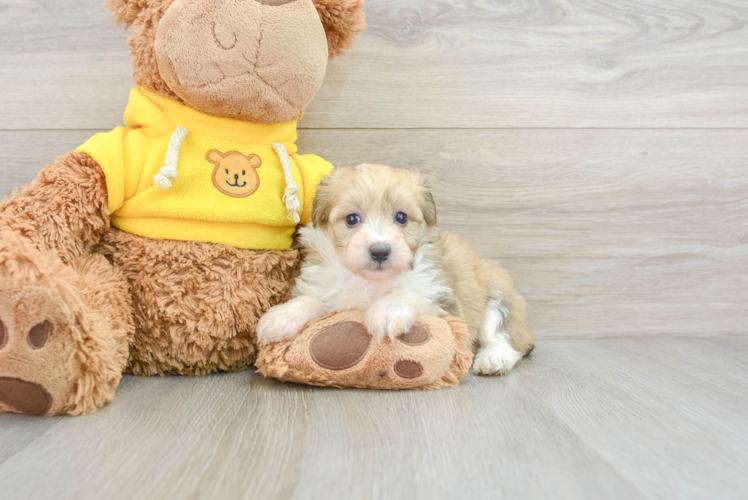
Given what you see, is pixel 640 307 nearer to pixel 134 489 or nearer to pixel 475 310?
pixel 475 310

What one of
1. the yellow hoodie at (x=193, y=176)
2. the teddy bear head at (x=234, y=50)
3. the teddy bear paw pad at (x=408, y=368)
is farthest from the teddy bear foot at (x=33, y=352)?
the teddy bear paw pad at (x=408, y=368)

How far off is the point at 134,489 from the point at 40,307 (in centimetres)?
52

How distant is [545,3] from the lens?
210cm

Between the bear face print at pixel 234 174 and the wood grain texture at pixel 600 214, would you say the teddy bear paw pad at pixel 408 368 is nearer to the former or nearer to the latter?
the bear face print at pixel 234 174

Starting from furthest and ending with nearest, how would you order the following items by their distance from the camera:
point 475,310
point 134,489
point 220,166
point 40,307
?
point 475,310 < point 220,166 < point 40,307 < point 134,489

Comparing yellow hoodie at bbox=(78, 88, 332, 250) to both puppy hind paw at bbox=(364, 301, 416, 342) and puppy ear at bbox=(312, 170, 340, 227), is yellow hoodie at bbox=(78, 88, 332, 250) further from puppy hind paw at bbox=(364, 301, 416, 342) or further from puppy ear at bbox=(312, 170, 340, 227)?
puppy hind paw at bbox=(364, 301, 416, 342)

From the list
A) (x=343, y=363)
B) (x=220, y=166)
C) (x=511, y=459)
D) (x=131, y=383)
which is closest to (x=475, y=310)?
(x=343, y=363)

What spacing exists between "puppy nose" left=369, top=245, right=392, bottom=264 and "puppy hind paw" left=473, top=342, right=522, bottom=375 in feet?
1.84

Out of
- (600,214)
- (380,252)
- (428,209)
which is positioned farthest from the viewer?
(600,214)

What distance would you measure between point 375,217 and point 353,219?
6 cm

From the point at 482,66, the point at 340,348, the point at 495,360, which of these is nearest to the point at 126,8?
the point at 340,348

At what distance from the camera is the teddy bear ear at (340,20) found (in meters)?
1.58

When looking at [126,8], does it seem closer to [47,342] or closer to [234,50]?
[234,50]

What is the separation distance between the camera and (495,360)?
171cm
